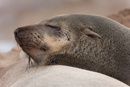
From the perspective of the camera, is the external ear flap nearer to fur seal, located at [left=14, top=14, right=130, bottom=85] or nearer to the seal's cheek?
fur seal, located at [left=14, top=14, right=130, bottom=85]

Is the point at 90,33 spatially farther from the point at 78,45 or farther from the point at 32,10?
the point at 32,10

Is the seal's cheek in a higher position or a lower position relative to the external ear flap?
lower

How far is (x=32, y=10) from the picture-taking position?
350 cm

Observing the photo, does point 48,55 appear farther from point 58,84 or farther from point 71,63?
point 58,84

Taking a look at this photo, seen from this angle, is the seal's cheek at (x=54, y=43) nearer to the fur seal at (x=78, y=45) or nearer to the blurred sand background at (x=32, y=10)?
the fur seal at (x=78, y=45)

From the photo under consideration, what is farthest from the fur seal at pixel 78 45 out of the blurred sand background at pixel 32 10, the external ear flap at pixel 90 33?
the blurred sand background at pixel 32 10

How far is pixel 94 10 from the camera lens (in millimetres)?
3926

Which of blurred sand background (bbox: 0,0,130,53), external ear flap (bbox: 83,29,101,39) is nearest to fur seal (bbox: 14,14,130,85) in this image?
external ear flap (bbox: 83,29,101,39)

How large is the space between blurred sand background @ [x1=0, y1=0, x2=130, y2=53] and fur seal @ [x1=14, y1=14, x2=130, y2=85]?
2.12 meters

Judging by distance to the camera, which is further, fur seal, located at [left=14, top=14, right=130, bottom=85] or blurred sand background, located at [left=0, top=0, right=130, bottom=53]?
blurred sand background, located at [left=0, top=0, right=130, bottom=53]

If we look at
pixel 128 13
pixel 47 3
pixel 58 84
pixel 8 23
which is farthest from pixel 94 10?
pixel 58 84

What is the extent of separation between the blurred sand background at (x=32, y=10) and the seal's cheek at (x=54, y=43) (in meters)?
2.15

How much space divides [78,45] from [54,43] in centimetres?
17

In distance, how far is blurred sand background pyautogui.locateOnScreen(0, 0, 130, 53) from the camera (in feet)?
10.8
